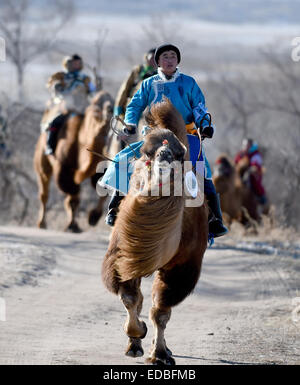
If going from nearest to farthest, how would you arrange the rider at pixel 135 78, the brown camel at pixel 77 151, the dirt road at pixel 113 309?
1. the dirt road at pixel 113 309
2. the rider at pixel 135 78
3. the brown camel at pixel 77 151

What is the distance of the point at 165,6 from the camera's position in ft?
255

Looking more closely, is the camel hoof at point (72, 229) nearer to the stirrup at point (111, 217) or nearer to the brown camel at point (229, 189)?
the brown camel at point (229, 189)

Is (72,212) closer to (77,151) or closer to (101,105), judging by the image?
(77,151)

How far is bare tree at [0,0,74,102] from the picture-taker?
31923 mm

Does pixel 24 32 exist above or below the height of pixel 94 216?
above

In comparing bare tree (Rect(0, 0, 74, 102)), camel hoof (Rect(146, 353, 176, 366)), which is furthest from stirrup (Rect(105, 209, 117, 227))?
bare tree (Rect(0, 0, 74, 102))

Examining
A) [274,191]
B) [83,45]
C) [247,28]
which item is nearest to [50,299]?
[274,191]

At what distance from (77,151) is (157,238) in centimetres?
939

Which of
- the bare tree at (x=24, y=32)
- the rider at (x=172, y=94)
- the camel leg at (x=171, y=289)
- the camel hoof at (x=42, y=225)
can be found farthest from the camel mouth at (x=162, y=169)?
the bare tree at (x=24, y=32)

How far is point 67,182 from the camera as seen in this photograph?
16.0 m

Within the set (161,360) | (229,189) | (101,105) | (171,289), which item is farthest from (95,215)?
(161,360)

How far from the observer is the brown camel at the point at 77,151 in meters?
15.0
